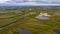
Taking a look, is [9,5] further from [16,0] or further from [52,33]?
[52,33]

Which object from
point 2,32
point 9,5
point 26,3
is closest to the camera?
point 2,32

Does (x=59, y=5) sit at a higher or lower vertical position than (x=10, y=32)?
lower

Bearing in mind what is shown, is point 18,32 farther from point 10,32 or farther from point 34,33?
point 34,33

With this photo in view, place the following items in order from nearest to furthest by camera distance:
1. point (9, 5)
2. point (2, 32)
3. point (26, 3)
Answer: point (2, 32) → point (9, 5) → point (26, 3)

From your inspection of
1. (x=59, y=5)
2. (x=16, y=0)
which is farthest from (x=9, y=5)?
(x=59, y=5)

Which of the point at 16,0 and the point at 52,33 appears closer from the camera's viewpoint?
the point at 52,33

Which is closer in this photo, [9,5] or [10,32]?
[10,32]

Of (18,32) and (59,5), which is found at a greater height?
(18,32)

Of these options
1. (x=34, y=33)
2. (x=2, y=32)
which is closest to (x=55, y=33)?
(x=34, y=33)
